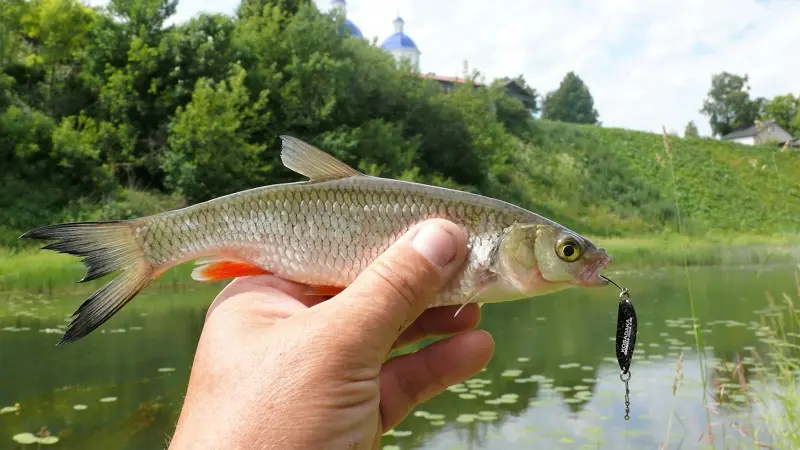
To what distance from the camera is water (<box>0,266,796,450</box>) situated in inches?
244

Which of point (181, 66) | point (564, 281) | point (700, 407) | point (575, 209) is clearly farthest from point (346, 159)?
point (564, 281)

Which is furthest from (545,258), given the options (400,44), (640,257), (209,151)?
(400,44)

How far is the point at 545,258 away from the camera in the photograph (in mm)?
1934

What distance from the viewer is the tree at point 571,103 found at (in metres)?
71.0

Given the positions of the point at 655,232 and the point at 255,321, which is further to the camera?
the point at 655,232

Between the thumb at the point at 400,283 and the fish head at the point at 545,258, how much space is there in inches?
5.6

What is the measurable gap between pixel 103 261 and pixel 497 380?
6.71 meters

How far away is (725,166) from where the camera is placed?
43.2m

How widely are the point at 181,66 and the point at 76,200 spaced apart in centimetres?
582

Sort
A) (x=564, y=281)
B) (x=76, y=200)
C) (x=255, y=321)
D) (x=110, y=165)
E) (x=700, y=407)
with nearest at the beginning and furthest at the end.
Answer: (x=255, y=321) → (x=564, y=281) → (x=700, y=407) → (x=76, y=200) → (x=110, y=165)

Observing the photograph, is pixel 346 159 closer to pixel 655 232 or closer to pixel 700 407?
pixel 655 232

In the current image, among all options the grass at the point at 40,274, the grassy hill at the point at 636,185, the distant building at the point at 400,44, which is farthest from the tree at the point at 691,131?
the grass at the point at 40,274

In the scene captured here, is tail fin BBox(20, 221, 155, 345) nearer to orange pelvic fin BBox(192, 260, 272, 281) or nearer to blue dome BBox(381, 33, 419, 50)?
orange pelvic fin BBox(192, 260, 272, 281)

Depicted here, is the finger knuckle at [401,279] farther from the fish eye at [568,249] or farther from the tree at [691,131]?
the tree at [691,131]
